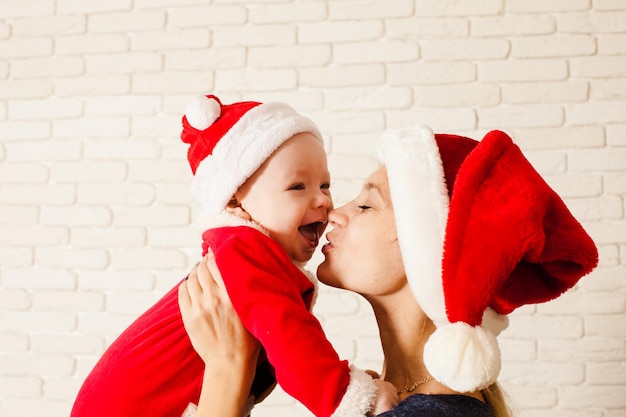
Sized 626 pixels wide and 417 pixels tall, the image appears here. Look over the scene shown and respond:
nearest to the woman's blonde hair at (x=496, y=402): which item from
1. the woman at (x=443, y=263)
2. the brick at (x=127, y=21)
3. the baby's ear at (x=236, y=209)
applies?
the woman at (x=443, y=263)

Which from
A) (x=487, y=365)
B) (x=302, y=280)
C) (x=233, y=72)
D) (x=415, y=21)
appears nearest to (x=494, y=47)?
(x=415, y=21)

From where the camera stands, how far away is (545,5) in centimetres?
251

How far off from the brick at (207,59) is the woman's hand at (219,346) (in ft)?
4.66

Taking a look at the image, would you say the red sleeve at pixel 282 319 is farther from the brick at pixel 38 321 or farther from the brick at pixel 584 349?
the brick at pixel 38 321

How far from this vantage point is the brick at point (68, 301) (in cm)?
261

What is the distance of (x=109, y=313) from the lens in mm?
2592

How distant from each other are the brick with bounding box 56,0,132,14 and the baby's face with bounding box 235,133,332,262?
5.04 feet

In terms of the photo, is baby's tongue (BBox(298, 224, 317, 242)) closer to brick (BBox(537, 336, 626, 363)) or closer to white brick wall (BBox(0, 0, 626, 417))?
white brick wall (BBox(0, 0, 626, 417))

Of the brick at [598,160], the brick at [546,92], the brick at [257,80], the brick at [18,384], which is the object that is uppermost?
the brick at [257,80]

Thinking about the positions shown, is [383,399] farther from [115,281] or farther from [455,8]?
[455,8]

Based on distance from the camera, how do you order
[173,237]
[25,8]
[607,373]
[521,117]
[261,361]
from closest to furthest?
[261,361] < [607,373] < [521,117] < [173,237] < [25,8]

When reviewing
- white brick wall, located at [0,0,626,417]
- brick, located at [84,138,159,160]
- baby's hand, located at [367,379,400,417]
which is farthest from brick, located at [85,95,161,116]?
baby's hand, located at [367,379,400,417]

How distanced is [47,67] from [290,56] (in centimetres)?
99

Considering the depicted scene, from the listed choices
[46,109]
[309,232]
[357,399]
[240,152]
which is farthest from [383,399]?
[46,109]
